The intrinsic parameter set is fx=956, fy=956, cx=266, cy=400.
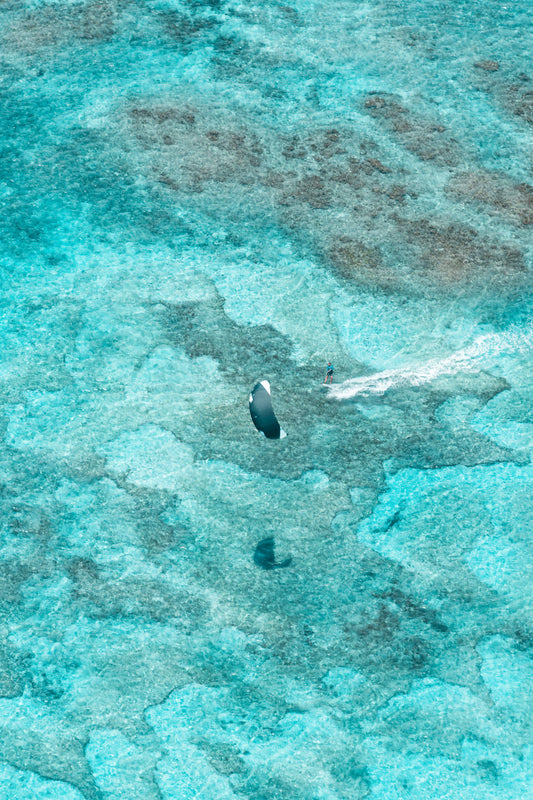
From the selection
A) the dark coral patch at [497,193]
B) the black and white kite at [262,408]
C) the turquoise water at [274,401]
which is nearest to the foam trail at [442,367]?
the turquoise water at [274,401]

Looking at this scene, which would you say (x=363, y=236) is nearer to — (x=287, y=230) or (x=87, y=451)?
(x=287, y=230)

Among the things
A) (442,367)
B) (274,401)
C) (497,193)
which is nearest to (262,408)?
(274,401)

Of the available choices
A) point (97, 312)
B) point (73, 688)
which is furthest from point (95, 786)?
point (97, 312)

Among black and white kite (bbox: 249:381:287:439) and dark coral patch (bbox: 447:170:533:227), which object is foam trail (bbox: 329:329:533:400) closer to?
black and white kite (bbox: 249:381:287:439)

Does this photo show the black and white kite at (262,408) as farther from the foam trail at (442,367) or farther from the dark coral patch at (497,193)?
the dark coral patch at (497,193)

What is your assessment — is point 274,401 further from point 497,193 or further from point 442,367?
point 497,193

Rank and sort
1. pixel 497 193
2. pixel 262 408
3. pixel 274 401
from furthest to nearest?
pixel 497 193 → pixel 274 401 → pixel 262 408

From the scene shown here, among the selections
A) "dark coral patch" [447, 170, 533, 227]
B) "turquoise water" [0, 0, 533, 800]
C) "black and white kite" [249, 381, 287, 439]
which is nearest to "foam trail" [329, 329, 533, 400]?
"turquoise water" [0, 0, 533, 800]
